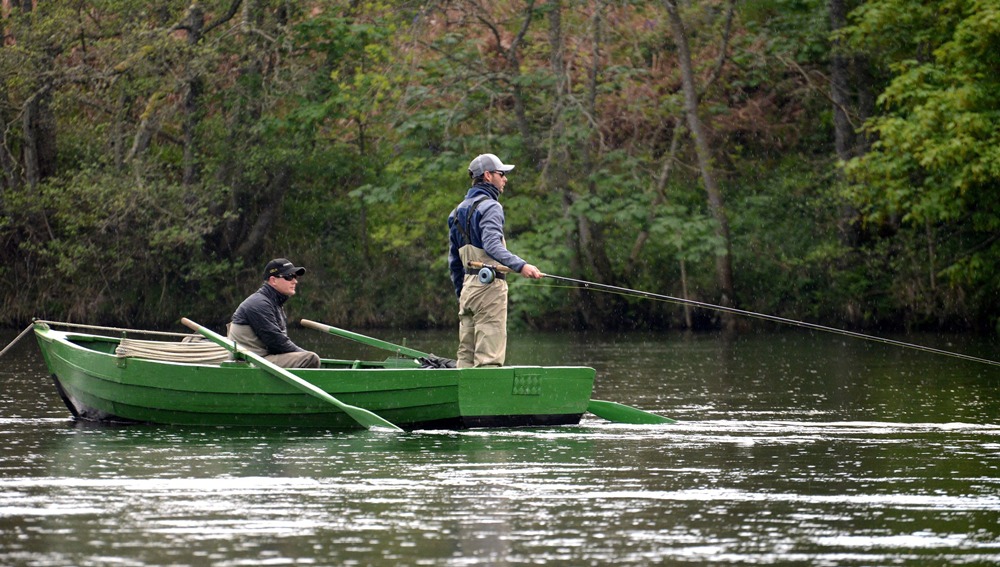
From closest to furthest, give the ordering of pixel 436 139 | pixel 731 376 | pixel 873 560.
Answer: pixel 873 560 → pixel 731 376 → pixel 436 139

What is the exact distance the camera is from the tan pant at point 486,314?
11.7 m

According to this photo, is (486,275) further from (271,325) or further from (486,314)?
(271,325)

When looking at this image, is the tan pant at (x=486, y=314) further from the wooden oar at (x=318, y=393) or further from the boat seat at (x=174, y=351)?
the boat seat at (x=174, y=351)

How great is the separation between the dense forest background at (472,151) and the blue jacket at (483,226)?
52.3 ft

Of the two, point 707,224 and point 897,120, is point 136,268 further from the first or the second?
point 897,120

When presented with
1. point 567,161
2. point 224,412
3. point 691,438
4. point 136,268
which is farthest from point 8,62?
point 691,438

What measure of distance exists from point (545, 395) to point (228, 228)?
2128cm

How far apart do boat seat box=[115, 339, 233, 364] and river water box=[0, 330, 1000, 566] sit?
603mm

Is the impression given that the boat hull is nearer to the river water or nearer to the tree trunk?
the river water

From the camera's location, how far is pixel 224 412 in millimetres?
11953

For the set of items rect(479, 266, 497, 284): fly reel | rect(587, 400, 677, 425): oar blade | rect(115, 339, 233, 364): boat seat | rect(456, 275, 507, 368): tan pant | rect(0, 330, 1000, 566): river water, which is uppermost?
rect(479, 266, 497, 284): fly reel

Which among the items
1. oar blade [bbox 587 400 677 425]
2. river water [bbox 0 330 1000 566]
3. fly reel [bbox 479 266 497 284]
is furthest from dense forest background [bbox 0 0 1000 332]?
fly reel [bbox 479 266 497 284]

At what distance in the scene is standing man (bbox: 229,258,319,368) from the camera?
471 inches

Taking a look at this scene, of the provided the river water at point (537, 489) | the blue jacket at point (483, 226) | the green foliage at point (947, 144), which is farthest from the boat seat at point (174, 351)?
the green foliage at point (947, 144)
